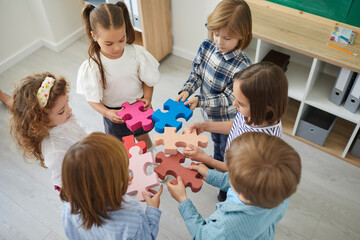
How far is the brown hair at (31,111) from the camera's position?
1319 mm

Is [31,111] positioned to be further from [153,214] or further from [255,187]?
[255,187]

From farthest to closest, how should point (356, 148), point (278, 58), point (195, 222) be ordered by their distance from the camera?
point (278, 58) → point (356, 148) → point (195, 222)

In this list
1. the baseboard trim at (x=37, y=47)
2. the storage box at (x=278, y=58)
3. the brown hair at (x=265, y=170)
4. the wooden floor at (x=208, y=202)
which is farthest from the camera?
the baseboard trim at (x=37, y=47)

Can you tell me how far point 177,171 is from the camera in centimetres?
143

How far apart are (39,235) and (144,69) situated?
1.33 m

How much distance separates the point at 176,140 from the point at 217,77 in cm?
46

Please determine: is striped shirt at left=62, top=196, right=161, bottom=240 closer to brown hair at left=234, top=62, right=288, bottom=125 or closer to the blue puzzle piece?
the blue puzzle piece

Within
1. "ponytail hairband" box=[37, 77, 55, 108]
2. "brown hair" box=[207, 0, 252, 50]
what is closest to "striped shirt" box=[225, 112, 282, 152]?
"brown hair" box=[207, 0, 252, 50]

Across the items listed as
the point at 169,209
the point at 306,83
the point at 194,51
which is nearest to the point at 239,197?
the point at 169,209

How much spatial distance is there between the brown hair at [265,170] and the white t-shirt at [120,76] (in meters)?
0.93

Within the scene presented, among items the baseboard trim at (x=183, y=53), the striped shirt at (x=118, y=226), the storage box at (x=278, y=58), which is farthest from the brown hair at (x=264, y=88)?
the baseboard trim at (x=183, y=53)

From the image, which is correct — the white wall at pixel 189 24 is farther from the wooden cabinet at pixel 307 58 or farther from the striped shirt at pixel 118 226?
the striped shirt at pixel 118 226

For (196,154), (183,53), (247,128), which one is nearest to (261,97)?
(247,128)

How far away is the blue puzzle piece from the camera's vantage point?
1.60m
